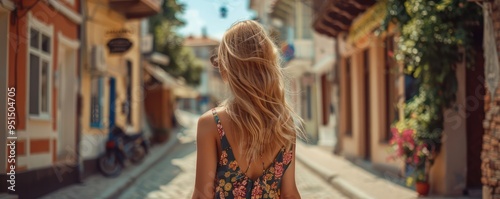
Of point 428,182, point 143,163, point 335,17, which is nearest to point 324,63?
point 335,17

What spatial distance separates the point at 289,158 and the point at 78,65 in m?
10.4

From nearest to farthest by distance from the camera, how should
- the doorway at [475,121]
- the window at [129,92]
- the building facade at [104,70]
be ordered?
the doorway at [475,121] → the building facade at [104,70] → the window at [129,92]

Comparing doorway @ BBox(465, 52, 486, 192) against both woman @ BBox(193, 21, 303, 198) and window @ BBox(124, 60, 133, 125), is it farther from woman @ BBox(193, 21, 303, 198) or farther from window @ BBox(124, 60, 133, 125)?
window @ BBox(124, 60, 133, 125)

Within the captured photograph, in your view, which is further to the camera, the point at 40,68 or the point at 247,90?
the point at 40,68

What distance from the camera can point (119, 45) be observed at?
1314 centimetres

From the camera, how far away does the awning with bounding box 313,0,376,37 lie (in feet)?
46.5

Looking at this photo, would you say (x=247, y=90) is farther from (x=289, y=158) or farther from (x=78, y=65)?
(x=78, y=65)

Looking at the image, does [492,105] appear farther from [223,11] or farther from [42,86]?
[223,11]

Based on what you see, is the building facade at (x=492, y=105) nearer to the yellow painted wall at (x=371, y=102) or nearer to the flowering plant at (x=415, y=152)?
the flowering plant at (x=415, y=152)

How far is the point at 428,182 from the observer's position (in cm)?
916

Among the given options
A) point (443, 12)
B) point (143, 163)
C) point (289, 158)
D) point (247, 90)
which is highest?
point (443, 12)

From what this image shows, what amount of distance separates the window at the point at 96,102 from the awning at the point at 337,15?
225 inches

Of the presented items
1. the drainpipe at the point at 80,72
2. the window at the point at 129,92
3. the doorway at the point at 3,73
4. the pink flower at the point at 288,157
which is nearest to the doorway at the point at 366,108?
the window at the point at 129,92

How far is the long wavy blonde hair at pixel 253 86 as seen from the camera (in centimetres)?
231
